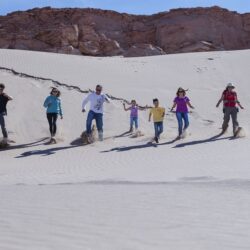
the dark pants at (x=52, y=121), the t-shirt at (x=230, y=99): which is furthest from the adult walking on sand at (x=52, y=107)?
the t-shirt at (x=230, y=99)

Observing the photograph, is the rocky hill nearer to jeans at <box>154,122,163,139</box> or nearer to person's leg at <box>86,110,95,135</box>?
jeans at <box>154,122,163,139</box>

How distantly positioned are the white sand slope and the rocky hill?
29445 mm

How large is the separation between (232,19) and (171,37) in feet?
27.3

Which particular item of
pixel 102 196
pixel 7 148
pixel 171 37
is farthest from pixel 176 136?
pixel 171 37

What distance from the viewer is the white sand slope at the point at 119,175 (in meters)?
4.05

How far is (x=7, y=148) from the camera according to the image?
470 inches

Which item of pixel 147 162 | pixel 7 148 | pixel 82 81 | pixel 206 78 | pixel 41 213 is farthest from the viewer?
pixel 206 78

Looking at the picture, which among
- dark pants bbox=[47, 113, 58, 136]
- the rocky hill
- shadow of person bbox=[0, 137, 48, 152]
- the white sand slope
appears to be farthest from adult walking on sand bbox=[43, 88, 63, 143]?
the rocky hill

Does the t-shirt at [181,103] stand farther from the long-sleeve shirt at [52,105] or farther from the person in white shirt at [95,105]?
the long-sleeve shirt at [52,105]

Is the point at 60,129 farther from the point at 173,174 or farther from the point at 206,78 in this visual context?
the point at 206,78

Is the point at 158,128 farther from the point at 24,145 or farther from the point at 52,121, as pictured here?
the point at 24,145

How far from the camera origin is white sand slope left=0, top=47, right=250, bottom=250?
160 inches

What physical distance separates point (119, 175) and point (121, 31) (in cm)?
4880

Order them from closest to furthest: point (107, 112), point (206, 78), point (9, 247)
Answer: point (9, 247), point (107, 112), point (206, 78)
